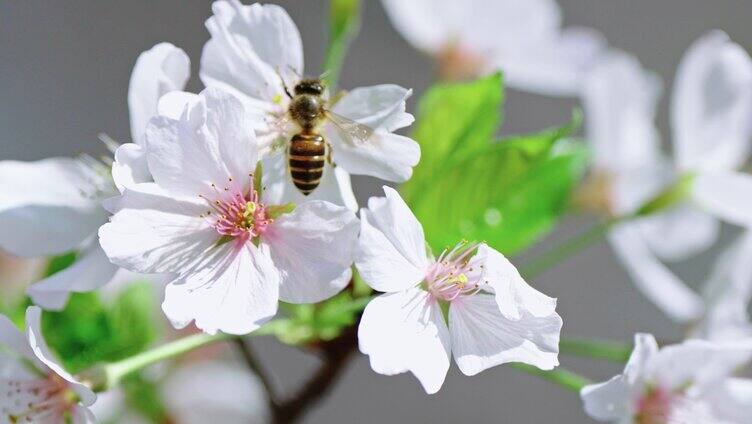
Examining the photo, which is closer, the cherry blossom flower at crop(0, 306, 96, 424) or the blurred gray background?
the cherry blossom flower at crop(0, 306, 96, 424)

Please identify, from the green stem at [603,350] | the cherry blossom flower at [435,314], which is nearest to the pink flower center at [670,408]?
the green stem at [603,350]

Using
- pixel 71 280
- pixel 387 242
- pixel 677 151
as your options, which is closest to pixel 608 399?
pixel 387 242

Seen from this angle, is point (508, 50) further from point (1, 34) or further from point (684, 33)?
point (1, 34)

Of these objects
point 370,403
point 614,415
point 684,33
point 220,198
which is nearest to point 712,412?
point 614,415

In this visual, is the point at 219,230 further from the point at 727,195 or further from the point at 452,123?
the point at 727,195

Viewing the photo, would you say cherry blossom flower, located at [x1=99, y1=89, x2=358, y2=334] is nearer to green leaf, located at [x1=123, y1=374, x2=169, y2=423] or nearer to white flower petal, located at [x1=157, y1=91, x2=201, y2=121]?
white flower petal, located at [x1=157, y1=91, x2=201, y2=121]

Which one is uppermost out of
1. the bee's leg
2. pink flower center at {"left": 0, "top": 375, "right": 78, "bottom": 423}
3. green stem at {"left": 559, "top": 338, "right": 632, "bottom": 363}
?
the bee's leg

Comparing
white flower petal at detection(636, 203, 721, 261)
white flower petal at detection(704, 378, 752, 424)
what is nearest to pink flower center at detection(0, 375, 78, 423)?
white flower petal at detection(704, 378, 752, 424)

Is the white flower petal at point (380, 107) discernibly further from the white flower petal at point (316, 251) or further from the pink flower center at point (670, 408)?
the pink flower center at point (670, 408)
